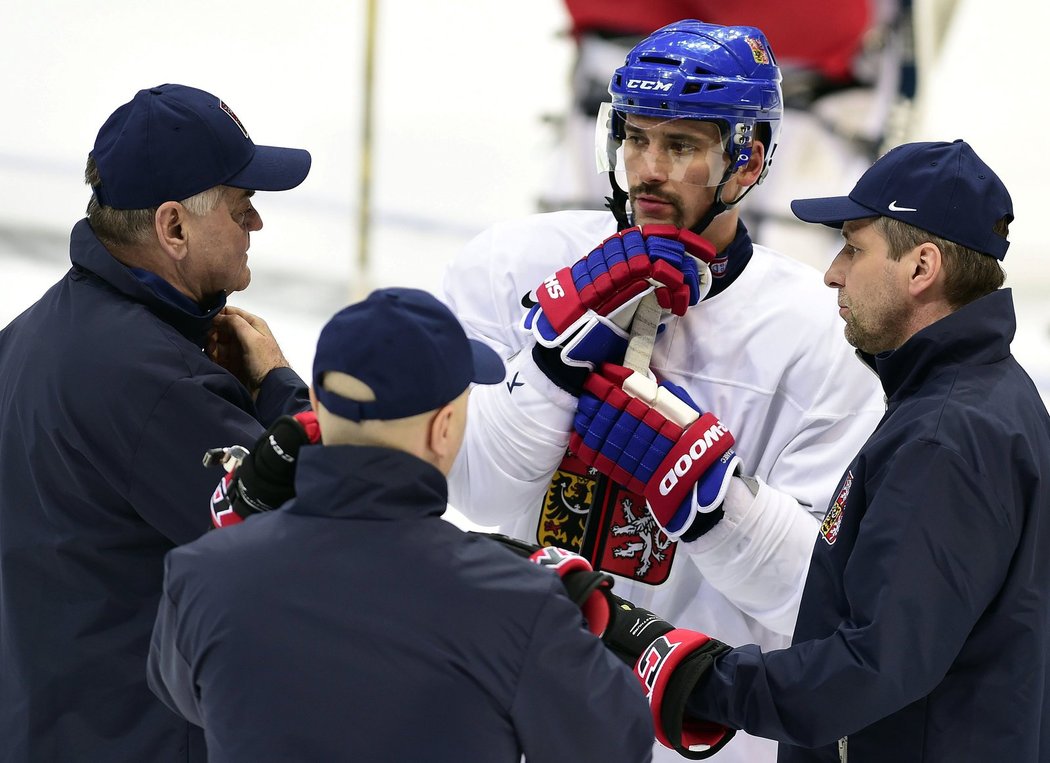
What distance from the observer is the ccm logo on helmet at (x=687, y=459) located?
6.48 ft

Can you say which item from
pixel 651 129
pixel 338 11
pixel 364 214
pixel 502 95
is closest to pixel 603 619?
pixel 651 129

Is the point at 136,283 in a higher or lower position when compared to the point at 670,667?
higher

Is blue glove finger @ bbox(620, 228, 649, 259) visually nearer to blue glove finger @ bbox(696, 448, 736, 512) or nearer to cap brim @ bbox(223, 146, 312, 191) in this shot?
blue glove finger @ bbox(696, 448, 736, 512)

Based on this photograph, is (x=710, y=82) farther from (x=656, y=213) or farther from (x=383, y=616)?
(x=383, y=616)

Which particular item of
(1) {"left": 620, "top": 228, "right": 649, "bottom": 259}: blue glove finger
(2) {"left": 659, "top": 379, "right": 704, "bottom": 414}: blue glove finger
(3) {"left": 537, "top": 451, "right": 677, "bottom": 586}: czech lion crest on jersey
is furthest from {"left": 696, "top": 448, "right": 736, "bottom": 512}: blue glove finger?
(1) {"left": 620, "top": 228, "right": 649, "bottom": 259}: blue glove finger

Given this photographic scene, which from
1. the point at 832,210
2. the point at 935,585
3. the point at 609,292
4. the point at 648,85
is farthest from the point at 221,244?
the point at 935,585

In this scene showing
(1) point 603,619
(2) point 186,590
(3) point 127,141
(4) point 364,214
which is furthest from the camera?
(4) point 364,214

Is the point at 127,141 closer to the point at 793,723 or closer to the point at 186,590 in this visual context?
the point at 186,590

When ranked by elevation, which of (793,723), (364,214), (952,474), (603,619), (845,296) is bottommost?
(364,214)

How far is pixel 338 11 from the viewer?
775cm

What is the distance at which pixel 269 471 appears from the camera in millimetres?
1637

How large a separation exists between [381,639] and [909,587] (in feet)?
2.21

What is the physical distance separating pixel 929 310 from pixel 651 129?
588mm

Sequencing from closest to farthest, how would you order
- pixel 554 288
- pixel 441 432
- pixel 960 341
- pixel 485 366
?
1. pixel 441 432
2. pixel 485 366
3. pixel 960 341
4. pixel 554 288
